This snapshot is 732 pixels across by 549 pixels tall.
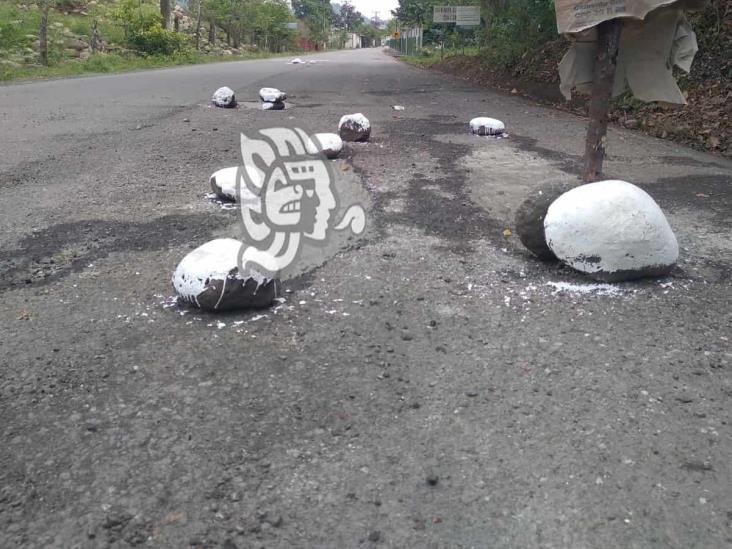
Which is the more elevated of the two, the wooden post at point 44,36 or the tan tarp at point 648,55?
the wooden post at point 44,36

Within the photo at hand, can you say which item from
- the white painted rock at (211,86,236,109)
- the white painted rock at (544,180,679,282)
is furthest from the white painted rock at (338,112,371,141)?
the white painted rock at (544,180,679,282)

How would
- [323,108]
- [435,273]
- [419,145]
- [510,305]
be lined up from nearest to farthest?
[510,305]
[435,273]
[419,145]
[323,108]

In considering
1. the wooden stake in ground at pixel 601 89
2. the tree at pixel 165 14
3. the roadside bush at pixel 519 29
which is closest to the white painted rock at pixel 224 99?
the roadside bush at pixel 519 29

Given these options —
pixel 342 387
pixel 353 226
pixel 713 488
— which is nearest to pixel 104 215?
pixel 353 226

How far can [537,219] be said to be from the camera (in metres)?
4.00

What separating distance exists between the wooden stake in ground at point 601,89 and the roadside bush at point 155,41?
2585 centimetres

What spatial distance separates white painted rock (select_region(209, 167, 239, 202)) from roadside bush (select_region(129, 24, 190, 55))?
24352mm

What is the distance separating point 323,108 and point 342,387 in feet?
30.8

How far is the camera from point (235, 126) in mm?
9141

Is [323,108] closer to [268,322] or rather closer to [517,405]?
[268,322]

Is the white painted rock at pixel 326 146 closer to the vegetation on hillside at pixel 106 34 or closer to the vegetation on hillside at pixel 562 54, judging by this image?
the vegetation on hillside at pixel 562 54

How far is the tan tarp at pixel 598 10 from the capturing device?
405 centimetres

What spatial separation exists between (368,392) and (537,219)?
193 cm

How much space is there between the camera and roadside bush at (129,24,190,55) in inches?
1038
